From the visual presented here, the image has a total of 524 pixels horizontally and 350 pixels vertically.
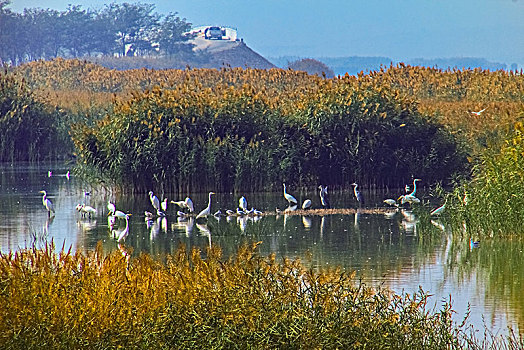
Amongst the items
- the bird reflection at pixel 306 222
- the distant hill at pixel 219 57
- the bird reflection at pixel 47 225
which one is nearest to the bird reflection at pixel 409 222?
the bird reflection at pixel 306 222

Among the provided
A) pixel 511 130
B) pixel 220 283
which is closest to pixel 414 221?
pixel 511 130

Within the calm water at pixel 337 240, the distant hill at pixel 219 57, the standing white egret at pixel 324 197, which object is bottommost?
the calm water at pixel 337 240

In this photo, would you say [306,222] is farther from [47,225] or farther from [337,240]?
[47,225]

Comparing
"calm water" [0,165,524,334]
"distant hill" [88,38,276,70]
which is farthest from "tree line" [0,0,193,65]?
"calm water" [0,165,524,334]

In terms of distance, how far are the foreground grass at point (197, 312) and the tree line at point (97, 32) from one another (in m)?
84.7

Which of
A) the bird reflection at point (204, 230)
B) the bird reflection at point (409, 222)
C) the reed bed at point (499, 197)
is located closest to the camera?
the reed bed at point (499, 197)

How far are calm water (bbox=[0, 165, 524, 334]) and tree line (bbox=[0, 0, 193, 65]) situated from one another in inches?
2898

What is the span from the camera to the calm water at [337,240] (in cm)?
1083

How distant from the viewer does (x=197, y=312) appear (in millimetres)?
7441

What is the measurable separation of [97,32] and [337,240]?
3386 inches

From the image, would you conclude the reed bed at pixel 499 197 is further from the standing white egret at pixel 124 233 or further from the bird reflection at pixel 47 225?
the bird reflection at pixel 47 225

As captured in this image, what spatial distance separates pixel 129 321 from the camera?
742 cm

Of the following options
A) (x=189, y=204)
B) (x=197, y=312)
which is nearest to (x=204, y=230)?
(x=189, y=204)

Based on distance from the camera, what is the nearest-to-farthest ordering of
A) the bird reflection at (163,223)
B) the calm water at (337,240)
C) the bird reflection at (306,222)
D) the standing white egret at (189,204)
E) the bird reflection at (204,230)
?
1. the calm water at (337,240)
2. the bird reflection at (204,230)
3. the bird reflection at (163,223)
4. the bird reflection at (306,222)
5. the standing white egret at (189,204)
